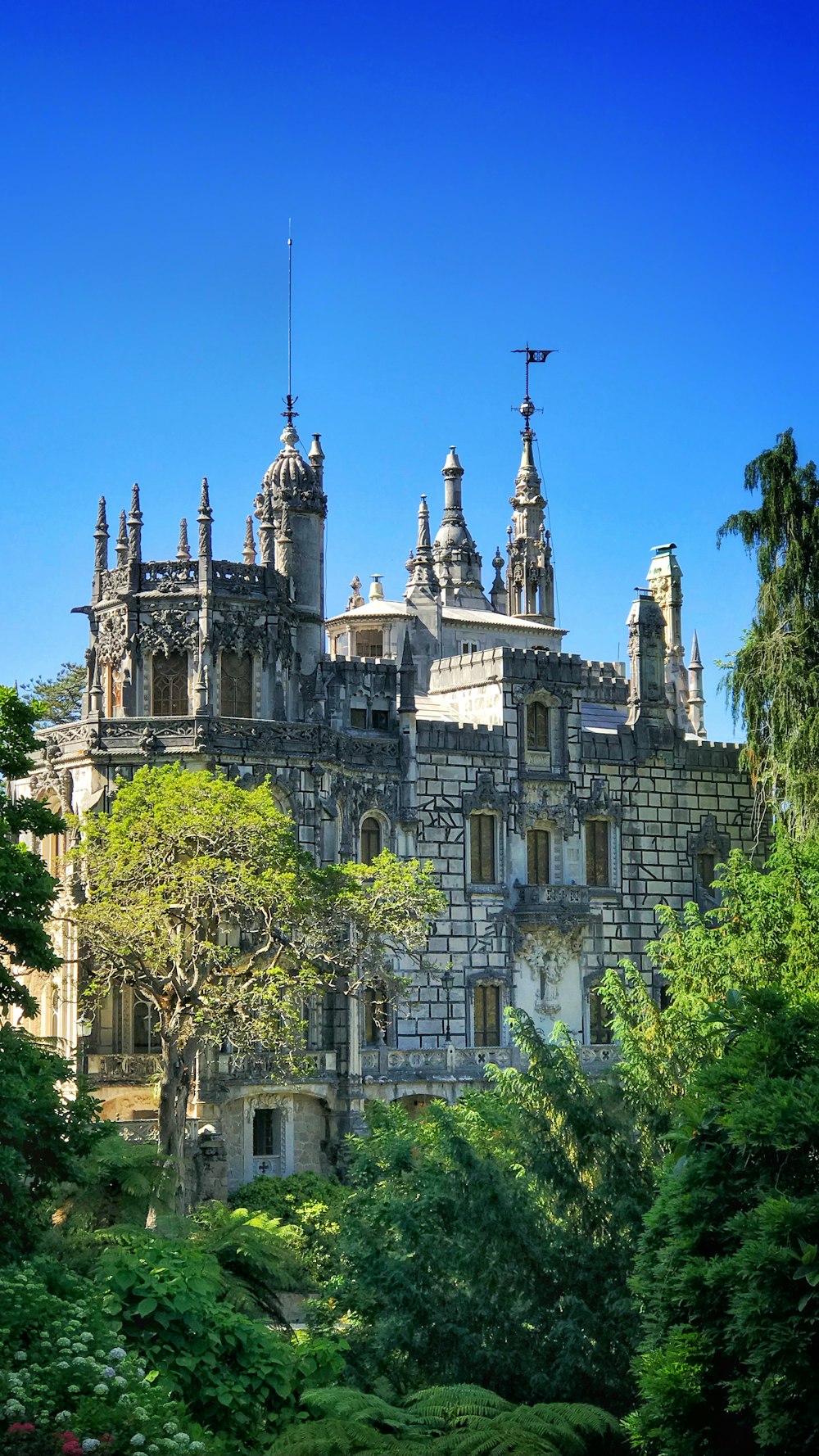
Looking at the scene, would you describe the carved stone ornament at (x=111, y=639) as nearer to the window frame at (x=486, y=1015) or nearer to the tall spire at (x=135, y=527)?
the tall spire at (x=135, y=527)

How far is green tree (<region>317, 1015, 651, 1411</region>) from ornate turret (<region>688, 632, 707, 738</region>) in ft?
201

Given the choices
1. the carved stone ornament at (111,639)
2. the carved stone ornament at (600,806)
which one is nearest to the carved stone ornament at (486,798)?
the carved stone ornament at (600,806)

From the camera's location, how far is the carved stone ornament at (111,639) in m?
56.1

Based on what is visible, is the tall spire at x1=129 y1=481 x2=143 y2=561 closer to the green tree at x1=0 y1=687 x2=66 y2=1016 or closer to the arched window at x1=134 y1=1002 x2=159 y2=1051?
the arched window at x1=134 y1=1002 x2=159 y2=1051

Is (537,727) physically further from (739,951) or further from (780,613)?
(739,951)

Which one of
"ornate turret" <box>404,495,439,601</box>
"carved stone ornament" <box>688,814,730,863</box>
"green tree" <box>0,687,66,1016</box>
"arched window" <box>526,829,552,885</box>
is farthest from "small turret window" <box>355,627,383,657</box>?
"green tree" <box>0,687,66,1016</box>

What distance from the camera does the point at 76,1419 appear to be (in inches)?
740

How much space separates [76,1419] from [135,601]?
38.6m

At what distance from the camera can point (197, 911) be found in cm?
4878

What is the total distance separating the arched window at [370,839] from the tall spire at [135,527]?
969 centimetres

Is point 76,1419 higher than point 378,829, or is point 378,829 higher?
point 378,829

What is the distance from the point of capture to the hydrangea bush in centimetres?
1858

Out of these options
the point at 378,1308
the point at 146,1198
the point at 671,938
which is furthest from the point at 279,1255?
the point at 671,938

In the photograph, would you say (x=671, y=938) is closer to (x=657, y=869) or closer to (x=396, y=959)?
(x=396, y=959)
